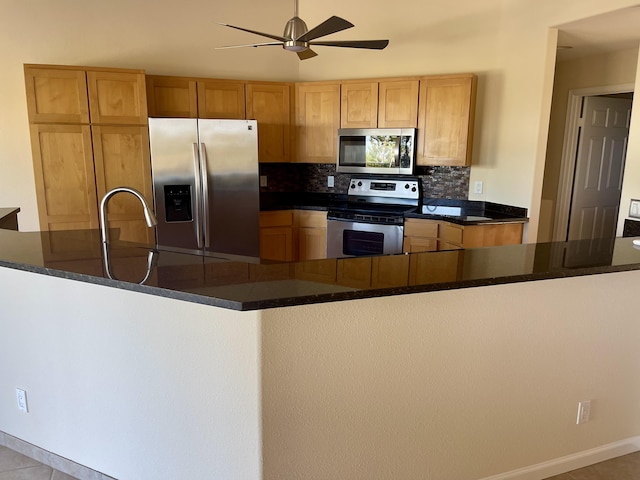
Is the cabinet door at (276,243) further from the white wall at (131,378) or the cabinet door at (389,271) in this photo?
the cabinet door at (389,271)

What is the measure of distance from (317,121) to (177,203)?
5.52ft

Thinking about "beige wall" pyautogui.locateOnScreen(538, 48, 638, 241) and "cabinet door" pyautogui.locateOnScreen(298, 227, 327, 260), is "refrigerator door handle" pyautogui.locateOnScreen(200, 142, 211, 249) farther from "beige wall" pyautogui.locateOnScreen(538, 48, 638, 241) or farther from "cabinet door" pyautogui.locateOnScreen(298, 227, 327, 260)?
"beige wall" pyautogui.locateOnScreen(538, 48, 638, 241)

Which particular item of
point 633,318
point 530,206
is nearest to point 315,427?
point 633,318

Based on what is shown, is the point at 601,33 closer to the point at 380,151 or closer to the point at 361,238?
the point at 380,151

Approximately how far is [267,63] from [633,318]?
4145 mm

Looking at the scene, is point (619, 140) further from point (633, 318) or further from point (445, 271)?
point (445, 271)

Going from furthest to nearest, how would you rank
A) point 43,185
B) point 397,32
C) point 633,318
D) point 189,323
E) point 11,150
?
point 397,32, point 11,150, point 43,185, point 633,318, point 189,323

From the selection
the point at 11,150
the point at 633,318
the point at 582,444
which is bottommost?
the point at 582,444

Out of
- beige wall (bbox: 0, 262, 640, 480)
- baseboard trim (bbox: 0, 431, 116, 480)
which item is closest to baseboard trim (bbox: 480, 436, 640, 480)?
beige wall (bbox: 0, 262, 640, 480)

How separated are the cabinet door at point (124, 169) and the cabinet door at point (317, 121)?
1.61 meters

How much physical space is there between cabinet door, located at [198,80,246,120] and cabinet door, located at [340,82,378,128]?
102cm

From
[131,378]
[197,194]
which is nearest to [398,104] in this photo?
[197,194]

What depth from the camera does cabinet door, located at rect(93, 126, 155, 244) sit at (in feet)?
12.7

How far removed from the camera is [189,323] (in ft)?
5.02
